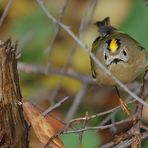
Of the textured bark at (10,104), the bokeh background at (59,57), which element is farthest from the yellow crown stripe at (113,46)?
the bokeh background at (59,57)

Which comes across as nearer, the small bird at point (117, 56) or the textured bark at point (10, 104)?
the textured bark at point (10, 104)

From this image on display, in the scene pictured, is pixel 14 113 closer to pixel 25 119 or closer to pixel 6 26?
pixel 25 119

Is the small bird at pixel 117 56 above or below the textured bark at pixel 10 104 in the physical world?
above

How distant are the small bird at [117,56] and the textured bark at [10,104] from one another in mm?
581

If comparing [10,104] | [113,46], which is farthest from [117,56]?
[10,104]

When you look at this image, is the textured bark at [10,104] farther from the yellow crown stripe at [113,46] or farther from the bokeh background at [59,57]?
the bokeh background at [59,57]

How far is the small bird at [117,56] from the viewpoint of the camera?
2.28 m

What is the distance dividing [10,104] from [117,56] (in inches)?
25.6

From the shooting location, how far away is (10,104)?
1737mm

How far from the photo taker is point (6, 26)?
377 cm

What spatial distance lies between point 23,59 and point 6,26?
44 cm

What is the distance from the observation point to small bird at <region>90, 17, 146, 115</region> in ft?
7.48

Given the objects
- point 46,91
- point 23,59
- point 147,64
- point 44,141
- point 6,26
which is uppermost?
point 6,26

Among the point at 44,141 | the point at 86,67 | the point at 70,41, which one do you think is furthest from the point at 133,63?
the point at 70,41
